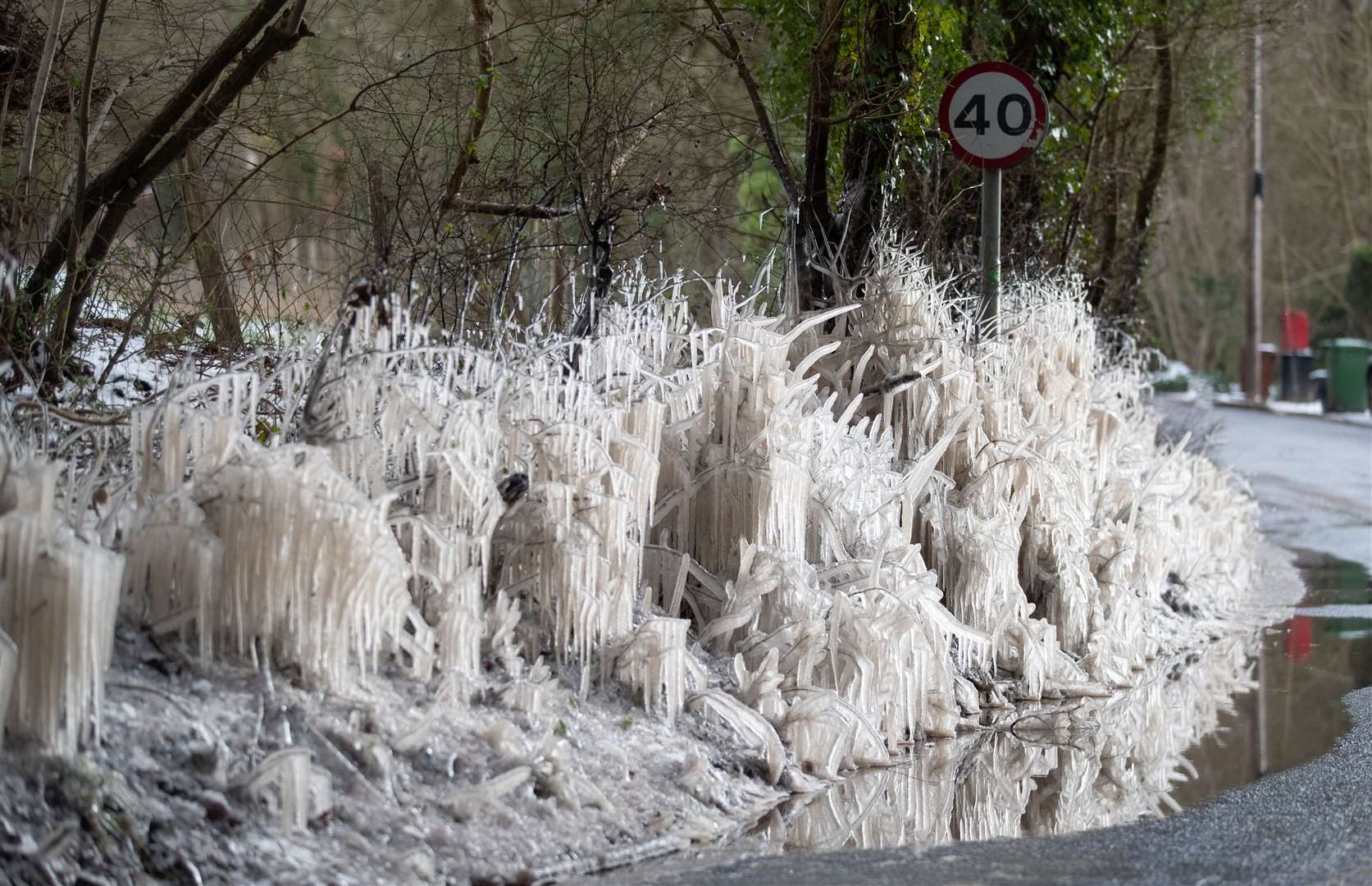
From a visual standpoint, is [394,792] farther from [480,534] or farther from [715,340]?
[715,340]

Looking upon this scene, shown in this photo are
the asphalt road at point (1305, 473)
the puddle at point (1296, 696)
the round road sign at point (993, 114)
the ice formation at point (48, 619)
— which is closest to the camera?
the ice formation at point (48, 619)

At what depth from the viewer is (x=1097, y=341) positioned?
43.5 ft

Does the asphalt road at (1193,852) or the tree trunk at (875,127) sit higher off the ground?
the tree trunk at (875,127)

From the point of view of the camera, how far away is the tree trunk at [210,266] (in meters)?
8.33

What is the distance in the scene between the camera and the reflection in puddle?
5457 mm

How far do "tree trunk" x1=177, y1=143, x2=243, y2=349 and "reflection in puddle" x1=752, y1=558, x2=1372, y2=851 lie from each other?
4225 millimetres

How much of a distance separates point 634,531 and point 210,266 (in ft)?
11.9

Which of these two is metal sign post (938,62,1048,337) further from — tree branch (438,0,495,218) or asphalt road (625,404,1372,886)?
asphalt road (625,404,1372,886)

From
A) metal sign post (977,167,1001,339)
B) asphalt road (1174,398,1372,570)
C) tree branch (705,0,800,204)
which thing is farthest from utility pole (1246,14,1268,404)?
tree branch (705,0,800,204)

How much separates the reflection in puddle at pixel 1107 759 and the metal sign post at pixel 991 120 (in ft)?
9.02

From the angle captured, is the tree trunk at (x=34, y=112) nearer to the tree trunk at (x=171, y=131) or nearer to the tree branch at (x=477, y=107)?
the tree trunk at (x=171, y=131)

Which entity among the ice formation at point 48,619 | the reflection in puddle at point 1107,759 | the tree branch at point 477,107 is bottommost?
the reflection in puddle at point 1107,759

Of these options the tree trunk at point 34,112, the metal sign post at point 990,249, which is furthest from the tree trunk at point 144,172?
the metal sign post at point 990,249

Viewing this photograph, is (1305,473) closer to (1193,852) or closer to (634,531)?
(634,531)
